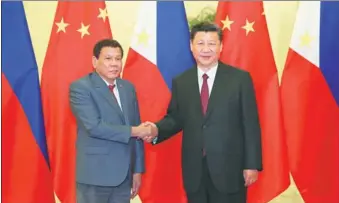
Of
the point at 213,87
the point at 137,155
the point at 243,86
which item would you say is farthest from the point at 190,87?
the point at 137,155

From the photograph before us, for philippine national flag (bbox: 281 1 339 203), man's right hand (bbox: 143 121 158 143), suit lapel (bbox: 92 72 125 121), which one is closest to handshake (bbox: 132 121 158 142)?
man's right hand (bbox: 143 121 158 143)

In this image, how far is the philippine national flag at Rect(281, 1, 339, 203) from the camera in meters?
3.05

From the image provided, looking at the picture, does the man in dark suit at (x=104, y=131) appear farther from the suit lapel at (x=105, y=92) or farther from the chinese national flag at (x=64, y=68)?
the chinese national flag at (x=64, y=68)

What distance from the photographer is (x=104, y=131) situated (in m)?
2.33

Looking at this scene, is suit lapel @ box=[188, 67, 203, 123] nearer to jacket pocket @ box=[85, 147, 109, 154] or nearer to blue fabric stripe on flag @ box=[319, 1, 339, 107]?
jacket pocket @ box=[85, 147, 109, 154]

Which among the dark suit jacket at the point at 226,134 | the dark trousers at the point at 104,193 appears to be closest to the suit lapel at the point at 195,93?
the dark suit jacket at the point at 226,134

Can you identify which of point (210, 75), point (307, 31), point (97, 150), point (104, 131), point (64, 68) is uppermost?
point (307, 31)

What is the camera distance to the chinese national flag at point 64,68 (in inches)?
120

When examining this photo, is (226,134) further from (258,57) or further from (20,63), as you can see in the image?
(20,63)

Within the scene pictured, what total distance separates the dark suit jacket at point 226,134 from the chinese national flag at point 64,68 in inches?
40.2

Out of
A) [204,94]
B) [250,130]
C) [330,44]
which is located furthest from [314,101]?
[204,94]

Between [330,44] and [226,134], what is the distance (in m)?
1.22

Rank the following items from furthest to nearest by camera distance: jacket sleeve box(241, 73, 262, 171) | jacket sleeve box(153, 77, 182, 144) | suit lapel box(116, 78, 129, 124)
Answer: jacket sleeve box(153, 77, 182, 144) → suit lapel box(116, 78, 129, 124) → jacket sleeve box(241, 73, 262, 171)

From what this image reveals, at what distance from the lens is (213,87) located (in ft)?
7.91
